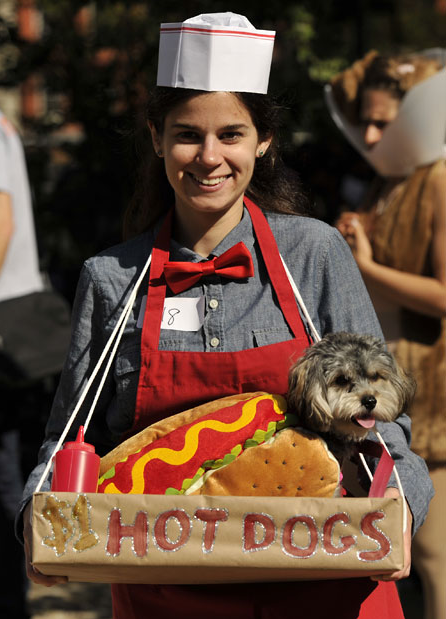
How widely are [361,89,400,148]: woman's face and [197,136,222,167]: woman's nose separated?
179cm

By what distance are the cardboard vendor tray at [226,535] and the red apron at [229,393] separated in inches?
8.4

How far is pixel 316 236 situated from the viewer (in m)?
2.37

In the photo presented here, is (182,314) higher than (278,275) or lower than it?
lower

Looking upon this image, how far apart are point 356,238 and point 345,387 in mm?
1775

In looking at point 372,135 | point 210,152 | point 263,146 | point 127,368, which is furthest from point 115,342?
point 372,135

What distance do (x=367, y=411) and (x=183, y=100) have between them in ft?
2.82

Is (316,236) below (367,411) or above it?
above

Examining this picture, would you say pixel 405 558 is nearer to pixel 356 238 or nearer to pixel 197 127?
pixel 197 127

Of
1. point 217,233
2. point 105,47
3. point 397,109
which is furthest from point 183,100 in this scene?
point 105,47

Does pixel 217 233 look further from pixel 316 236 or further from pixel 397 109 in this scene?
pixel 397 109

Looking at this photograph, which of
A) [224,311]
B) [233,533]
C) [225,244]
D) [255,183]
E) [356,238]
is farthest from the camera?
[356,238]

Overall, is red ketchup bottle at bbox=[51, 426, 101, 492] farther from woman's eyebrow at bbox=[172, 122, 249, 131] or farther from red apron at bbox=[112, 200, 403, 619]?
woman's eyebrow at bbox=[172, 122, 249, 131]

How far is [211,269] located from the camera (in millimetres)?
2359

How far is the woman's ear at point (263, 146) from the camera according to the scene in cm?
249
